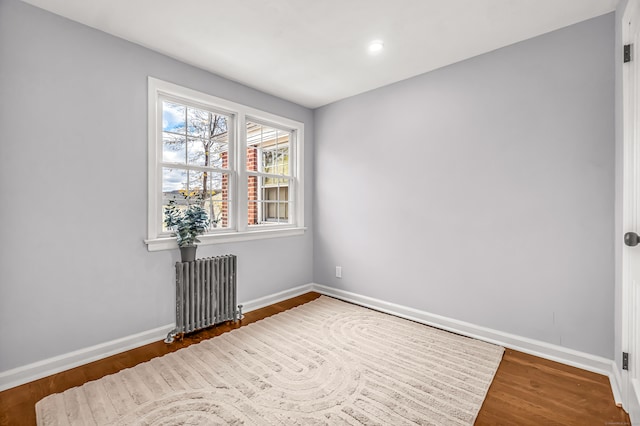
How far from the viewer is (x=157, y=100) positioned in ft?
9.01

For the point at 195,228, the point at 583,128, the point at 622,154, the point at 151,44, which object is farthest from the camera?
the point at 195,228

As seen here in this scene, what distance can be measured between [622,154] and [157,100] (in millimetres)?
3621

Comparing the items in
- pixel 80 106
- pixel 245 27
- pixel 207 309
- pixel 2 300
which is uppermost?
pixel 245 27

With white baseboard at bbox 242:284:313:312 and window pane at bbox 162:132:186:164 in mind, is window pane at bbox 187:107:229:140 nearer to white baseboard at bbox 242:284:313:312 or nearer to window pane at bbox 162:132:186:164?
window pane at bbox 162:132:186:164

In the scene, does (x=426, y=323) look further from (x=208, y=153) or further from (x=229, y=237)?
(x=208, y=153)

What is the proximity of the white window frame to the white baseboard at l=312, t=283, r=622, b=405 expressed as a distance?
149 centimetres

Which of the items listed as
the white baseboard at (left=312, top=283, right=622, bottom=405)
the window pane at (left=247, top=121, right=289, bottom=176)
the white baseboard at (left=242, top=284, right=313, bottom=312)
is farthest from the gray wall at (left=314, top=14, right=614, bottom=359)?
the window pane at (left=247, top=121, right=289, bottom=176)

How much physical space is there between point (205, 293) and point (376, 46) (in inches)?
111

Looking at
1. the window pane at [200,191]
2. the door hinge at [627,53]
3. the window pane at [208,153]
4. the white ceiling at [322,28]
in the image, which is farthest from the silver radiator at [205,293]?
the door hinge at [627,53]

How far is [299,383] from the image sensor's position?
6.68 feet

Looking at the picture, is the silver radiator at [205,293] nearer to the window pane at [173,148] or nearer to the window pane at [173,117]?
the window pane at [173,148]

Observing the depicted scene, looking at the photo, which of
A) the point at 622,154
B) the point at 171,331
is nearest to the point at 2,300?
the point at 171,331

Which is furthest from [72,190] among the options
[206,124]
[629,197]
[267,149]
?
[629,197]

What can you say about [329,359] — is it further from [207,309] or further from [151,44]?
[151,44]
